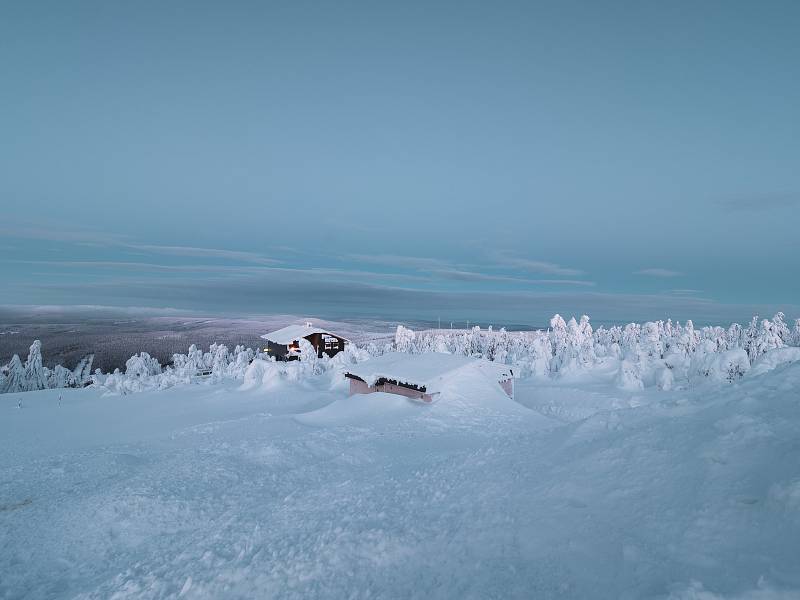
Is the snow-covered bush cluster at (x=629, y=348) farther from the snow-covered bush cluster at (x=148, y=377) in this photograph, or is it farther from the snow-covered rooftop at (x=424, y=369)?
the snow-covered bush cluster at (x=148, y=377)

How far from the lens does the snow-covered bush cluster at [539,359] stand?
A: 40469 millimetres

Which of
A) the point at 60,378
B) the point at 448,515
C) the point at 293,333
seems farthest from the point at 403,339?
the point at 448,515

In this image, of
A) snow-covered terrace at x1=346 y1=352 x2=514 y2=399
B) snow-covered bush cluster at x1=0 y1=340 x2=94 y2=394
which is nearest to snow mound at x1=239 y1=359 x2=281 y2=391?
snow-covered terrace at x1=346 y1=352 x2=514 y2=399

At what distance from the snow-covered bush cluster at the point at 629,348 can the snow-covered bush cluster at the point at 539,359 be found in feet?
0.37

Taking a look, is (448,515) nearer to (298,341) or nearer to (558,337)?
(298,341)

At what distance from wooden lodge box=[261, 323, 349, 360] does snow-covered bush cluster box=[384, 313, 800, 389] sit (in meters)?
9.43

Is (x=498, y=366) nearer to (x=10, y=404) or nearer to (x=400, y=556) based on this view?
(x=400, y=556)

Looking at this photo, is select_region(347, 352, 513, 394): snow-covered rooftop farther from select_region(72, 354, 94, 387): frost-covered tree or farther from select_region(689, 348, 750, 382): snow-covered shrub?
select_region(72, 354, 94, 387): frost-covered tree

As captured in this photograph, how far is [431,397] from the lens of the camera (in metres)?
24.4

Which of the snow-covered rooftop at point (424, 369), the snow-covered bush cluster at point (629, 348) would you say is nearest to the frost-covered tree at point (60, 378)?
the snow-covered bush cluster at point (629, 348)

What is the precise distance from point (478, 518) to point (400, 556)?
5.59ft

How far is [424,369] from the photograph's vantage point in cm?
2672

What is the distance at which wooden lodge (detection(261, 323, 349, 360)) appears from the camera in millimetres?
53062

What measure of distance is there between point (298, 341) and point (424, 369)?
30033 mm
